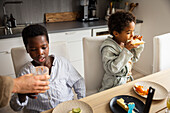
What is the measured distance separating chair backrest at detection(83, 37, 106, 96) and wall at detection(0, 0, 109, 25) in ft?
5.25

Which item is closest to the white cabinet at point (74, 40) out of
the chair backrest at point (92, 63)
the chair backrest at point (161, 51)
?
the chair backrest at point (92, 63)

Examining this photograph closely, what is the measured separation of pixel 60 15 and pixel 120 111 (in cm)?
227

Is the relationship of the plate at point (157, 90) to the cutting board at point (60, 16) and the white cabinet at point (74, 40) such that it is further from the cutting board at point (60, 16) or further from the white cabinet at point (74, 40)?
the cutting board at point (60, 16)

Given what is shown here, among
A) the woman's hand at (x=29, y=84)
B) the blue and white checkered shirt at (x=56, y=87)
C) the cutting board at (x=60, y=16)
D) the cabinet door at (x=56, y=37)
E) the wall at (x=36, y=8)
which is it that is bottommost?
the blue and white checkered shirt at (x=56, y=87)

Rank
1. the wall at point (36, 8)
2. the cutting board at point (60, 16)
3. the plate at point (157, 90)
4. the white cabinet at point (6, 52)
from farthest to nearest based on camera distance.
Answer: the cutting board at point (60, 16), the wall at point (36, 8), the white cabinet at point (6, 52), the plate at point (157, 90)


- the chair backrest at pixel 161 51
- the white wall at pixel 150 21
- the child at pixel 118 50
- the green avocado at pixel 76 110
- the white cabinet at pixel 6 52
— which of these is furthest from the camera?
the white wall at pixel 150 21

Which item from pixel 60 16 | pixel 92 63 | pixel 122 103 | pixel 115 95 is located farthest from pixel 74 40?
pixel 122 103

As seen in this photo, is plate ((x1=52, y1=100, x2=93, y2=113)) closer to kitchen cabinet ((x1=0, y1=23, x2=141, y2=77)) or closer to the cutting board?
kitchen cabinet ((x1=0, y1=23, x2=141, y2=77))

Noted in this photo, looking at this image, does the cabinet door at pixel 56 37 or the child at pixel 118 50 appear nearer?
the child at pixel 118 50

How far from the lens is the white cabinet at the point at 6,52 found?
2.05m

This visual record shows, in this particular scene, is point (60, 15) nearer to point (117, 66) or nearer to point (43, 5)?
point (43, 5)

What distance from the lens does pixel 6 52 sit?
2090 millimetres

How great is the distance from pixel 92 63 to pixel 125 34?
0.38 meters

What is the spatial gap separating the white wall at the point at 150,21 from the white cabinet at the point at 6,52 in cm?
199
